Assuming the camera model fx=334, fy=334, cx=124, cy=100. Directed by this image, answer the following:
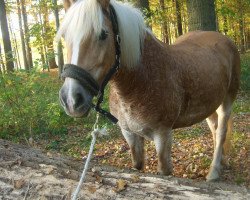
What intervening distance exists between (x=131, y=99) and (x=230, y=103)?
2495mm

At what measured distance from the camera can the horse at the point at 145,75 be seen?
8.27 feet

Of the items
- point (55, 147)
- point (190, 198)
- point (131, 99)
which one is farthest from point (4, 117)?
point (190, 198)

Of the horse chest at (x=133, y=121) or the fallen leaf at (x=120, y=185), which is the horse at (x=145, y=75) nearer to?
the horse chest at (x=133, y=121)

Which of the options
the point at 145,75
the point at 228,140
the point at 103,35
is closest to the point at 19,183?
the point at 103,35

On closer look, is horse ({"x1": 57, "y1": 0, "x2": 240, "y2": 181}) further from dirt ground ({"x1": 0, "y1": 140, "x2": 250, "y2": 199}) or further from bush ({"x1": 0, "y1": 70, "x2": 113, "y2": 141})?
bush ({"x1": 0, "y1": 70, "x2": 113, "y2": 141})

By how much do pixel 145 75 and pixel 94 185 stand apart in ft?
4.22

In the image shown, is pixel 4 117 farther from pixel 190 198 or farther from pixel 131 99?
pixel 190 198

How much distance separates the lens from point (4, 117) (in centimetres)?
649

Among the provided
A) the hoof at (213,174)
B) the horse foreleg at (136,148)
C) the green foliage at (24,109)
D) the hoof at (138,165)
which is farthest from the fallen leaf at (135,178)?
the green foliage at (24,109)

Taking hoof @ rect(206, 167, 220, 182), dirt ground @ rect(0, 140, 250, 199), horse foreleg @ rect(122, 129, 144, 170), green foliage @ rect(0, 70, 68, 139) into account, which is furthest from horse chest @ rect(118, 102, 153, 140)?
green foliage @ rect(0, 70, 68, 139)

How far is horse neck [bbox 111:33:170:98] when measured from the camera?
3.19 m

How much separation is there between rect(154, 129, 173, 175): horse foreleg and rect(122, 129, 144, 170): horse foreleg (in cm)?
44

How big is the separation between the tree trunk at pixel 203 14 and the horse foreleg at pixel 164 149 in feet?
18.5

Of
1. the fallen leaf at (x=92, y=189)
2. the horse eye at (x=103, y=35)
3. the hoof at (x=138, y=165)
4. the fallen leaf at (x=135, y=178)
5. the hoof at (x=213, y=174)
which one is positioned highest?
the horse eye at (x=103, y=35)
